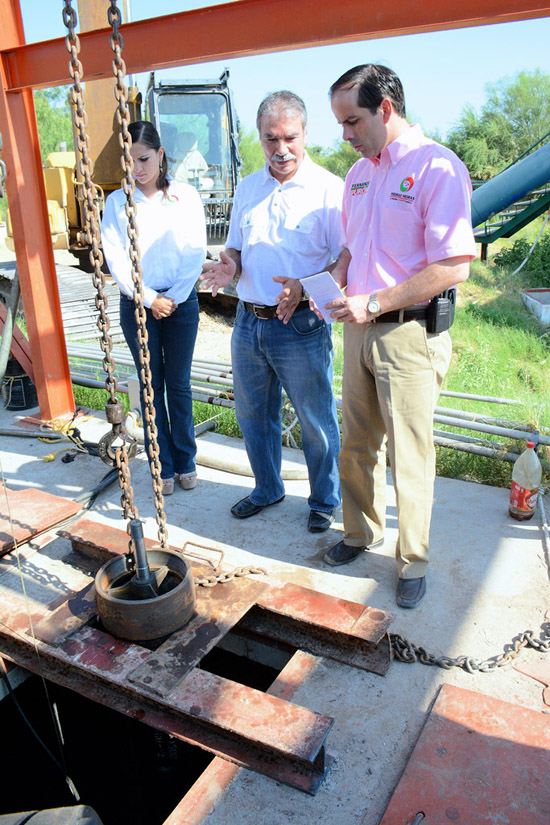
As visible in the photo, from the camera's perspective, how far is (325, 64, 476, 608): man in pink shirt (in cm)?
254

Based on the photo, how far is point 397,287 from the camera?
8.68 feet

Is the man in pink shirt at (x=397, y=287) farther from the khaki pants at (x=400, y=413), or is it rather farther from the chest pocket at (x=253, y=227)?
the chest pocket at (x=253, y=227)

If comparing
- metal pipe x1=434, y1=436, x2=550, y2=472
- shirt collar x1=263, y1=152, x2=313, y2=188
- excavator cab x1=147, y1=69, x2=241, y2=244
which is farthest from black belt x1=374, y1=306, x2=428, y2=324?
excavator cab x1=147, y1=69, x2=241, y2=244

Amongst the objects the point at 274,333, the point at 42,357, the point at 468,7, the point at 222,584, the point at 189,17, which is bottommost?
the point at 222,584

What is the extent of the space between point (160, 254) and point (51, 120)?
60948 mm

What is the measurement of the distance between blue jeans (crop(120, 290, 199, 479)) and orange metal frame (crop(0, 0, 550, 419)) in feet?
4.75

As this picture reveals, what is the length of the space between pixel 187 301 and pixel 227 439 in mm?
1475

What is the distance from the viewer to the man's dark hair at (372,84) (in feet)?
8.28

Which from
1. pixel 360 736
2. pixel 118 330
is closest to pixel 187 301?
pixel 360 736

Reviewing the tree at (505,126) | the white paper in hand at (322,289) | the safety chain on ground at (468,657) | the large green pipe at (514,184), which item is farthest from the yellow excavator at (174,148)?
the tree at (505,126)

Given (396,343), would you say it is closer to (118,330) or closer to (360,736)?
(360,736)

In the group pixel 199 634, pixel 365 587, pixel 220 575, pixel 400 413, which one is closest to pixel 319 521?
pixel 365 587

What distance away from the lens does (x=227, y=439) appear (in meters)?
4.97

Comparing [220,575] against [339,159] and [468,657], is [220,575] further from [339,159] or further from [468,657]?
[339,159]
